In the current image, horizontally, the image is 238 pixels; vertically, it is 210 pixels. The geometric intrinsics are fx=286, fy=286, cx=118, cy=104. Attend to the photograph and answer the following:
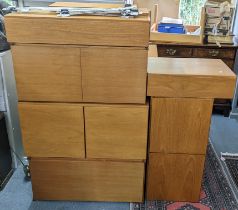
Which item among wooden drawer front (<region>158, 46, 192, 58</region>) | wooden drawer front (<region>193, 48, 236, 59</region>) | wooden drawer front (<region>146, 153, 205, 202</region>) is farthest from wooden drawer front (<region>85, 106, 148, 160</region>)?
wooden drawer front (<region>193, 48, 236, 59</region>)

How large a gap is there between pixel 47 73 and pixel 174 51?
1567mm

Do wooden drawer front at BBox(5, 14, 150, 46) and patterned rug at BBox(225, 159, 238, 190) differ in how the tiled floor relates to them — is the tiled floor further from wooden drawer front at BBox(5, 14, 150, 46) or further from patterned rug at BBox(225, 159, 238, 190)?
wooden drawer front at BBox(5, 14, 150, 46)

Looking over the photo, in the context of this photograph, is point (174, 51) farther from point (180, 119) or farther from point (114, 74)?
point (114, 74)

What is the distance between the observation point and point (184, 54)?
8.82 feet

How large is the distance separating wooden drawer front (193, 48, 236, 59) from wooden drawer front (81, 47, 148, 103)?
1398mm

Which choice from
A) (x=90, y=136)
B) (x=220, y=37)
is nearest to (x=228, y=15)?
(x=220, y=37)

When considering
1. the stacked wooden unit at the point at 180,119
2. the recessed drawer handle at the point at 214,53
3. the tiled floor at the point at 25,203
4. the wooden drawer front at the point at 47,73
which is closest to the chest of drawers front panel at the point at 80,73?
the wooden drawer front at the point at 47,73

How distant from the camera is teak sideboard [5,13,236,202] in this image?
136 cm

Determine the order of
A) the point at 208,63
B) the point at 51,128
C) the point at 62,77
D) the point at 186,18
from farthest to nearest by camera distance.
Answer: the point at 186,18 → the point at 208,63 → the point at 51,128 → the point at 62,77

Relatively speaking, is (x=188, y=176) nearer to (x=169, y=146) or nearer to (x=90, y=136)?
(x=169, y=146)

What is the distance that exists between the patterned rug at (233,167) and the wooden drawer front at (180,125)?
583 millimetres

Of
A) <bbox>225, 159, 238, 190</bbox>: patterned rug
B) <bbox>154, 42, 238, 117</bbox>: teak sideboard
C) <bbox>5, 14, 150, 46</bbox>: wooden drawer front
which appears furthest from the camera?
<bbox>154, 42, 238, 117</bbox>: teak sideboard

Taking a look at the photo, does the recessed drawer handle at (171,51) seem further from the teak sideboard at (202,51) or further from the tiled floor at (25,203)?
the tiled floor at (25,203)

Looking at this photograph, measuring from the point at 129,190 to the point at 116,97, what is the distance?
0.61m
